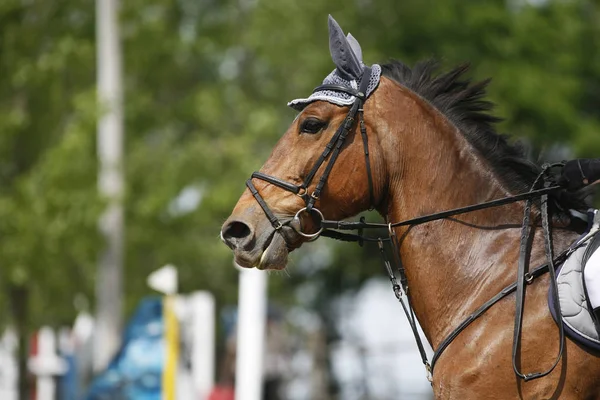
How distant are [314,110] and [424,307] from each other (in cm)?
111

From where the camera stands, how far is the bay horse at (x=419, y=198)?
5.06 m

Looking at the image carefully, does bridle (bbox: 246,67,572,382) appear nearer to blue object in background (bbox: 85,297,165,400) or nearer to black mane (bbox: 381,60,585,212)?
black mane (bbox: 381,60,585,212)

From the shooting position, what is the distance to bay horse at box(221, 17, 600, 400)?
5.06 metres

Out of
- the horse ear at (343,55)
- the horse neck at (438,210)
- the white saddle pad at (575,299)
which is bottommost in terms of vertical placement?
the white saddle pad at (575,299)

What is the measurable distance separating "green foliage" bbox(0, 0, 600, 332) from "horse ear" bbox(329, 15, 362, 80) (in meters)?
4.02

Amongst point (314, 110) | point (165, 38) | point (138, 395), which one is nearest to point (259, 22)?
point (165, 38)

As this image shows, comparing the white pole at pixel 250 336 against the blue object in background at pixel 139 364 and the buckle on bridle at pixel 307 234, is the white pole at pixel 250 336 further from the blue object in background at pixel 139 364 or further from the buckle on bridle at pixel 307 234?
the buckle on bridle at pixel 307 234

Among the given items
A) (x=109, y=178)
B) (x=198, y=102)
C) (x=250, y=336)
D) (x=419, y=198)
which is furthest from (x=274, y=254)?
(x=198, y=102)

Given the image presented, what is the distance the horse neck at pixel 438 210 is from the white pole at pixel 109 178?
10.3 meters

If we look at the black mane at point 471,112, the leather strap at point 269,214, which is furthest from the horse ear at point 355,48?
the leather strap at point 269,214

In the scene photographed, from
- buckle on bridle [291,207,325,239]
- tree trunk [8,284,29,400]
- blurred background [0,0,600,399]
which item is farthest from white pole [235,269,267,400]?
tree trunk [8,284,29,400]

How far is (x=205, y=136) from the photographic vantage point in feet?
64.3

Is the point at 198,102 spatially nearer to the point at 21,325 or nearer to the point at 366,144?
the point at 21,325

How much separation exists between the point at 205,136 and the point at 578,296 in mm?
15231
